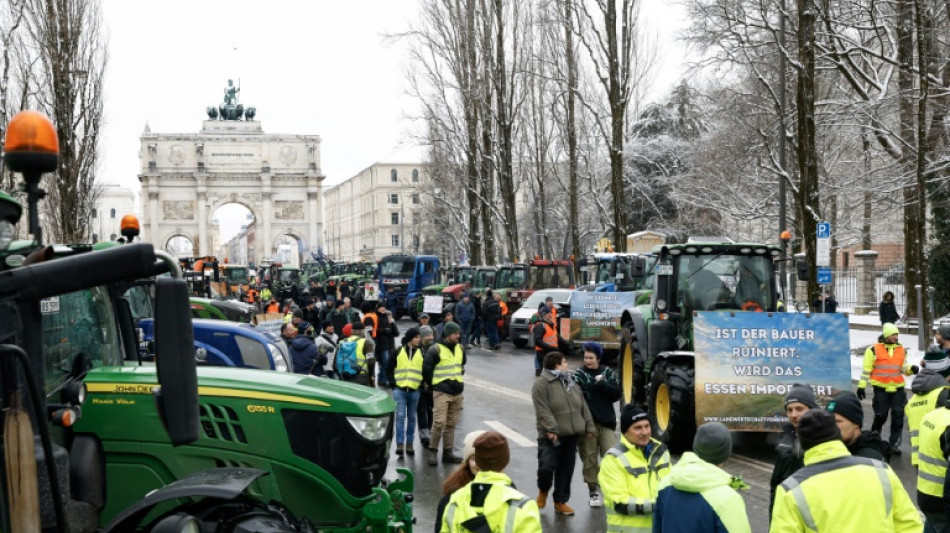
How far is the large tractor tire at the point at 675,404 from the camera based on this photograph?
11.9 metres

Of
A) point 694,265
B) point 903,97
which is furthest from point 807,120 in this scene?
point 694,265

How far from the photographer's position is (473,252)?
4556 cm

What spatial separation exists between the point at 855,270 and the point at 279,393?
3190 cm

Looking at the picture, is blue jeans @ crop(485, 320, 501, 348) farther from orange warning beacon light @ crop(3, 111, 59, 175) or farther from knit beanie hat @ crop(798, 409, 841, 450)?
orange warning beacon light @ crop(3, 111, 59, 175)

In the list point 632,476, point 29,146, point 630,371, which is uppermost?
point 29,146

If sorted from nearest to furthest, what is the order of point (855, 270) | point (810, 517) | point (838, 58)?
point (810, 517)
point (838, 58)
point (855, 270)

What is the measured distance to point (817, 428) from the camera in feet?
15.0

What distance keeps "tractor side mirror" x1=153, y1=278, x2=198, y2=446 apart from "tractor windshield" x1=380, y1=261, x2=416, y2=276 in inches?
1650

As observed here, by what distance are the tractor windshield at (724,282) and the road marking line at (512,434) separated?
2.85 meters

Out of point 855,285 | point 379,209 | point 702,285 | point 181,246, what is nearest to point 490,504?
point 702,285

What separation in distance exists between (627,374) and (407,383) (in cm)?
433

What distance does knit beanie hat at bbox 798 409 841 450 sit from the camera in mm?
4582

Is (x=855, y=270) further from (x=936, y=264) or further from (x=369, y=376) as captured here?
(x=369, y=376)

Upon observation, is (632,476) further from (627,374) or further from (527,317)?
(527,317)
